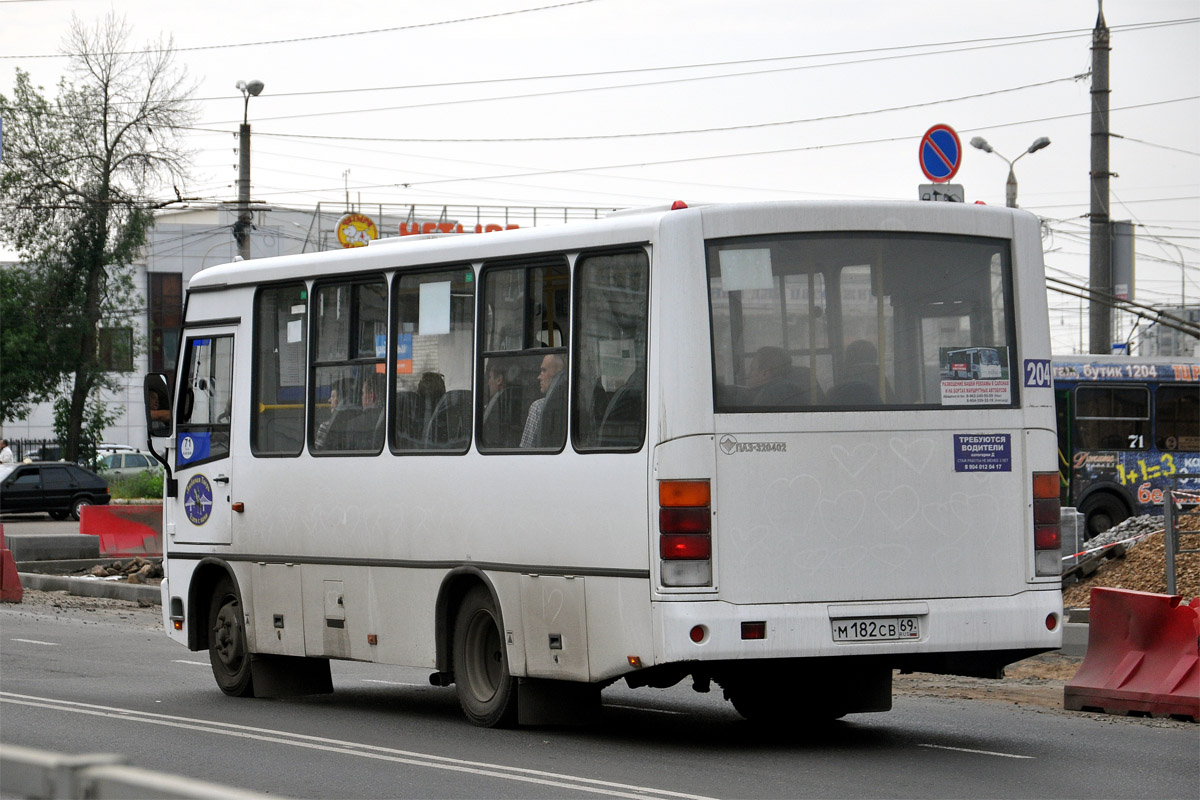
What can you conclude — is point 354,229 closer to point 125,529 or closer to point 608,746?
point 125,529

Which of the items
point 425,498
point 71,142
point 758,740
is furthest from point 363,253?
point 71,142

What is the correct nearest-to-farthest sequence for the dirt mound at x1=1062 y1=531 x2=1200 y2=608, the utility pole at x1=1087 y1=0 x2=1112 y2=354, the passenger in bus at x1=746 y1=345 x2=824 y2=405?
the passenger in bus at x1=746 y1=345 x2=824 y2=405 < the dirt mound at x1=1062 y1=531 x2=1200 y2=608 < the utility pole at x1=1087 y1=0 x2=1112 y2=354

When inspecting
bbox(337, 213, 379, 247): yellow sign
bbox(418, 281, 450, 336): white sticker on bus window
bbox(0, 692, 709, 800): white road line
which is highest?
bbox(337, 213, 379, 247): yellow sign

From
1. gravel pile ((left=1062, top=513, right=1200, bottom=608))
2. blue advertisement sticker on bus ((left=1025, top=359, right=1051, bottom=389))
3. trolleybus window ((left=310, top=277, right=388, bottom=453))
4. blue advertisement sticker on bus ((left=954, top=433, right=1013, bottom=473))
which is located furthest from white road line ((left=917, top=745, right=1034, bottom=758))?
gravel pile ((left=1062, top=513, right=1200, bottom=608))

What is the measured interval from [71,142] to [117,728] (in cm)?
4719

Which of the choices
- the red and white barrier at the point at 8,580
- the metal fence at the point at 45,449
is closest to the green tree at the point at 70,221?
the metal fence at the point at 45,449

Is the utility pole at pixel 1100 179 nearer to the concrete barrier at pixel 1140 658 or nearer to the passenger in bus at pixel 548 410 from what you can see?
the concrete barrier at pixel 1140 658

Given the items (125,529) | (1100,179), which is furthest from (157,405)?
(125,529)

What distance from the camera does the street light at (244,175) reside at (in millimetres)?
33094

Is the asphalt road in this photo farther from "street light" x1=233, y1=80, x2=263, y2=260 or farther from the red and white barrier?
"street light" x1=233, y1=80, x2=263, y2=260

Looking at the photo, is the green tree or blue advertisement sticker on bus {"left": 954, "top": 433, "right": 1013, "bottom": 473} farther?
the green tree

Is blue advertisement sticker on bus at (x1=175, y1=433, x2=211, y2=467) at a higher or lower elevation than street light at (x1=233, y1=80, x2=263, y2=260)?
lower

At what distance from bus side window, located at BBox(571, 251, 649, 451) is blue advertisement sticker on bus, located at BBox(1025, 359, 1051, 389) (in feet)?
6.90

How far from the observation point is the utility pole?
79.3ft
